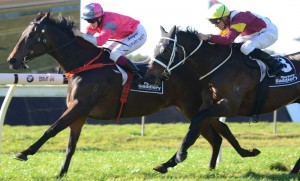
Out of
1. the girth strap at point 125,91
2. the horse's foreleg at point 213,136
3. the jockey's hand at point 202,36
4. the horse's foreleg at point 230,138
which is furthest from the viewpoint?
the horse's foreleg at point 213,136

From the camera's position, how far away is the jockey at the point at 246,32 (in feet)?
26.6

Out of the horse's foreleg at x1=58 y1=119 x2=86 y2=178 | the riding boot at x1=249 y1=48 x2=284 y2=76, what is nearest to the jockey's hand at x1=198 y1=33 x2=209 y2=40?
the riding boot at x1=249 y1=48 x2=284 y2=76

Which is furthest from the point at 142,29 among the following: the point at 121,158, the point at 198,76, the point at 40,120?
the point at 40,120

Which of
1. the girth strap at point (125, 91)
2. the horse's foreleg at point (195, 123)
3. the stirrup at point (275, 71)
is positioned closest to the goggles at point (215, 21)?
the stirrup at point (275, 71)

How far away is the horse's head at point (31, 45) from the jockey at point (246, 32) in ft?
5.80

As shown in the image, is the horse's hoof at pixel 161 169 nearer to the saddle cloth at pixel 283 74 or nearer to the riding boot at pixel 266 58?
the saddle cloth at pixel 283 74

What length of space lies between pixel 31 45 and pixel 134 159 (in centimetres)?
239

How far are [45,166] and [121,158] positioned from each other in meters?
1.43

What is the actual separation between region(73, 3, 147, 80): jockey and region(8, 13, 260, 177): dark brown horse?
0.37 feet

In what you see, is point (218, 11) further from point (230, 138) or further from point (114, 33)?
point (230, 138)

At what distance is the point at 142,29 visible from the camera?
29.5 feet

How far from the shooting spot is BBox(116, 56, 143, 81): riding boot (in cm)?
838

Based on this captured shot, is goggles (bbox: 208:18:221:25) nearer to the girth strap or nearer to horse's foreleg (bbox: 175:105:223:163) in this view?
horse's foreleg (bbox: 175:105:223:163)

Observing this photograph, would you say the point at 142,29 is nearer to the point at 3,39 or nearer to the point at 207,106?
the point at 207,106
